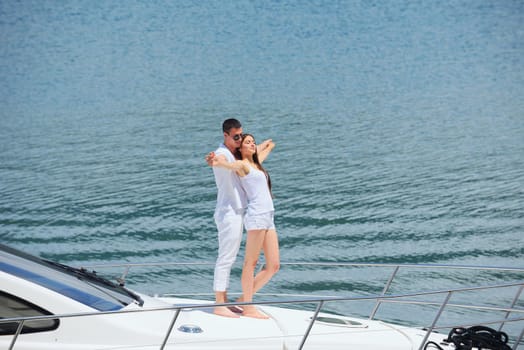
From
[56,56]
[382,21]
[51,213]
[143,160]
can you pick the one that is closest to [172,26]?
[56,56]

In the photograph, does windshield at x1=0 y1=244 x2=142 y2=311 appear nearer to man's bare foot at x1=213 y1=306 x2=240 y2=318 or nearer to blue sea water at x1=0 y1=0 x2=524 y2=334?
man's bare foot at x1=213 y1=306 x2=240 y2=318

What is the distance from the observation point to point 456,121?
1680cm

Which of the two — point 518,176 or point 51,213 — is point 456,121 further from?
point 51,213

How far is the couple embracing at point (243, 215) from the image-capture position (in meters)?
3.79

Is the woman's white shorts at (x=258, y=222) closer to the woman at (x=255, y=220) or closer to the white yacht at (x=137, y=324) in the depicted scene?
the woman at (x=255, y=220)

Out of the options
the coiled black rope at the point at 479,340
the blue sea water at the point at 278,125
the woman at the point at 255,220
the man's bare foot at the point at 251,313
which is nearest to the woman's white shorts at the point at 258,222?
the woman at the point at 255,220

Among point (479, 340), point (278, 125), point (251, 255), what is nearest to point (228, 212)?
point (251, 255)

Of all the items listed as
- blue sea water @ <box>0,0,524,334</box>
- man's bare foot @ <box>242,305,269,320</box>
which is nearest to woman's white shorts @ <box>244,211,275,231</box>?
man's bare foot @ <box>242,305,269,320</box>

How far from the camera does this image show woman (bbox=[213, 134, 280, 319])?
379 centimetres

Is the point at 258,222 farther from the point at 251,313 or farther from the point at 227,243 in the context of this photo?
the point at 251,313

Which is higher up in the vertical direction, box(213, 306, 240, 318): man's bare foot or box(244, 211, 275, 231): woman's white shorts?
box(244, 211, 275, 231): woman's white shorts

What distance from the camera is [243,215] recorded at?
387 cm

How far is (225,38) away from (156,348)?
17.8 metres

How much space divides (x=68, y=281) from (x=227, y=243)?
0.85m
